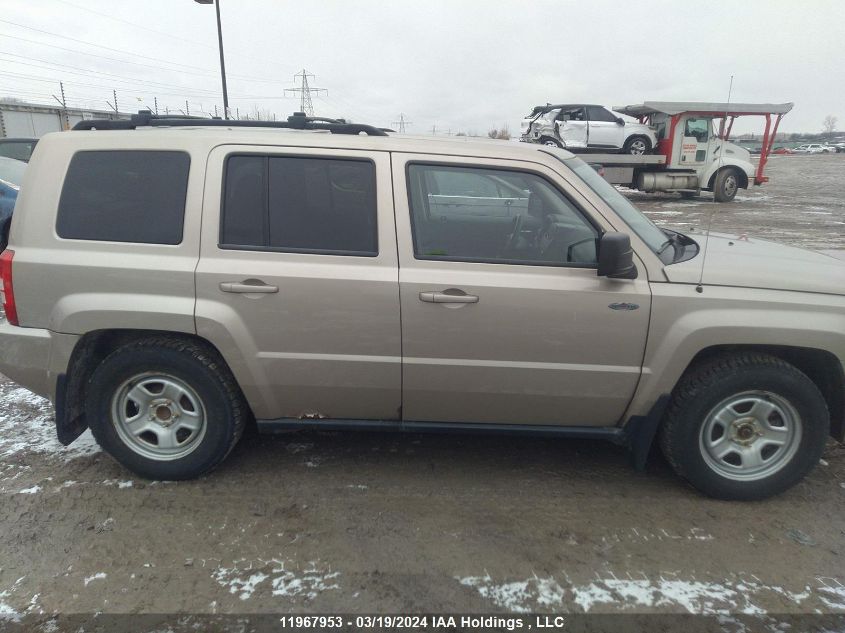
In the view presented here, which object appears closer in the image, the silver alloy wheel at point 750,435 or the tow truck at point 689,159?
the silver alloy wheel at point 750,435

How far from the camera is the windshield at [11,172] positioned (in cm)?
845

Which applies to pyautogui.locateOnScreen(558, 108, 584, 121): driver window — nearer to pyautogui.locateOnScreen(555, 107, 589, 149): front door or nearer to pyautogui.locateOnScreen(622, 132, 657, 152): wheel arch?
pyautogui.locateOnScreen(555, 107, 589, 149): front door

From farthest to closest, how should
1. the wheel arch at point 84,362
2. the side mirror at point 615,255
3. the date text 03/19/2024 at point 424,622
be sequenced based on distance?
the wheel arch at point 84,362, the side mirror at point 615,255, the date text 03/19/2024 at point 424,622

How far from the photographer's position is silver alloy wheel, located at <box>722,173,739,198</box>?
61.3 feet

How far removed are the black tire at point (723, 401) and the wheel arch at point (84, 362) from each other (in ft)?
7.87

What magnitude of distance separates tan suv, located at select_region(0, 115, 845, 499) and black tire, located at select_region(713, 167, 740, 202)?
17674 millimetres

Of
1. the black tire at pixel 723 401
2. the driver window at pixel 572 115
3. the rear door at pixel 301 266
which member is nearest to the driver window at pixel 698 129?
the driver window at pixel 572 115

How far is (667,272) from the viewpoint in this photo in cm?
291

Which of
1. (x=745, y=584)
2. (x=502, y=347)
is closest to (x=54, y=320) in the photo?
(x=502, y=347)

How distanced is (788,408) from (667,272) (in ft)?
3.30

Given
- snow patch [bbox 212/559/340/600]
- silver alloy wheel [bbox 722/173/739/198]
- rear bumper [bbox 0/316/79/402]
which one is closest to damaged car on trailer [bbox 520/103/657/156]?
silver alloy wheel [bbox 722/173/739/198]

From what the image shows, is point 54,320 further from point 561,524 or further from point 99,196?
point 561,524

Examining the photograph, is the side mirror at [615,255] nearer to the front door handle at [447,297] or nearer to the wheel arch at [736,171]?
the front door handle at [447,297]

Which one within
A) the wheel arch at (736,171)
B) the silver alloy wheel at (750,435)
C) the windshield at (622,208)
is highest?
the wheel arch at (736,171)
